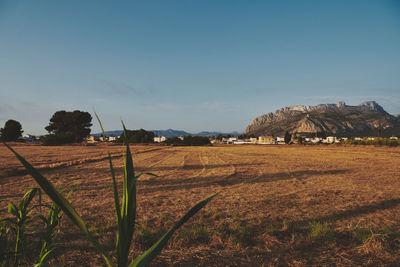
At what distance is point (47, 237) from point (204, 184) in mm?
8144

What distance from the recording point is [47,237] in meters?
1.86

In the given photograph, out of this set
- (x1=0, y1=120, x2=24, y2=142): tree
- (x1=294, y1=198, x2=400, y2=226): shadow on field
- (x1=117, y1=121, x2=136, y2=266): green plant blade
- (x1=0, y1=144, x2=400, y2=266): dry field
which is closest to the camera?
(x1=117, y1=121, x2=136, y2=266): green plant blade

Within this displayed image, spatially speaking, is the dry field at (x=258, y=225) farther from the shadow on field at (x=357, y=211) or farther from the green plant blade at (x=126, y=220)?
the green plant blade at (x=126, y=220)

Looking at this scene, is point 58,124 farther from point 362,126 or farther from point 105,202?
point 362,126

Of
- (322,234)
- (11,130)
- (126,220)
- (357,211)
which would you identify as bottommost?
(357,211)

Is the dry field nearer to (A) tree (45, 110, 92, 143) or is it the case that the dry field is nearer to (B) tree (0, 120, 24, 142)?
(A) tree (45, 110, 92, 143)

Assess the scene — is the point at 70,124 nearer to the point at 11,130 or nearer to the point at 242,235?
the point at 11,130

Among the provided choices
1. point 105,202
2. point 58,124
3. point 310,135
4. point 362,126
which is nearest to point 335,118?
point 362,126

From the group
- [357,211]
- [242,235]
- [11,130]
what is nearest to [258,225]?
[242,235]

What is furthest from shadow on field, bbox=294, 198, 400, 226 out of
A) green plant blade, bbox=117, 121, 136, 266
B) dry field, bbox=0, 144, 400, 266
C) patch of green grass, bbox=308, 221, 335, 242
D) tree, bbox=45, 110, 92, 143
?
tree, bbox=45, 110, 92, 143

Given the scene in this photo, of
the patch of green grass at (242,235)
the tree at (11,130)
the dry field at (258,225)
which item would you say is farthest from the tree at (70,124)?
the patch of green grass at (242,235)

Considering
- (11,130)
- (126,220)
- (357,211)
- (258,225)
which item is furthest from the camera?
(11,130)

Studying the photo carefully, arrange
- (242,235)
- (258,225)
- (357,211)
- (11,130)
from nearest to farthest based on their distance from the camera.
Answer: (242,235), (258,225), (357,211), (11,130)

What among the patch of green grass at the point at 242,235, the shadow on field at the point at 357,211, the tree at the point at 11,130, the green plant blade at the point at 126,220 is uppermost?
the tree at the point at 11,130
